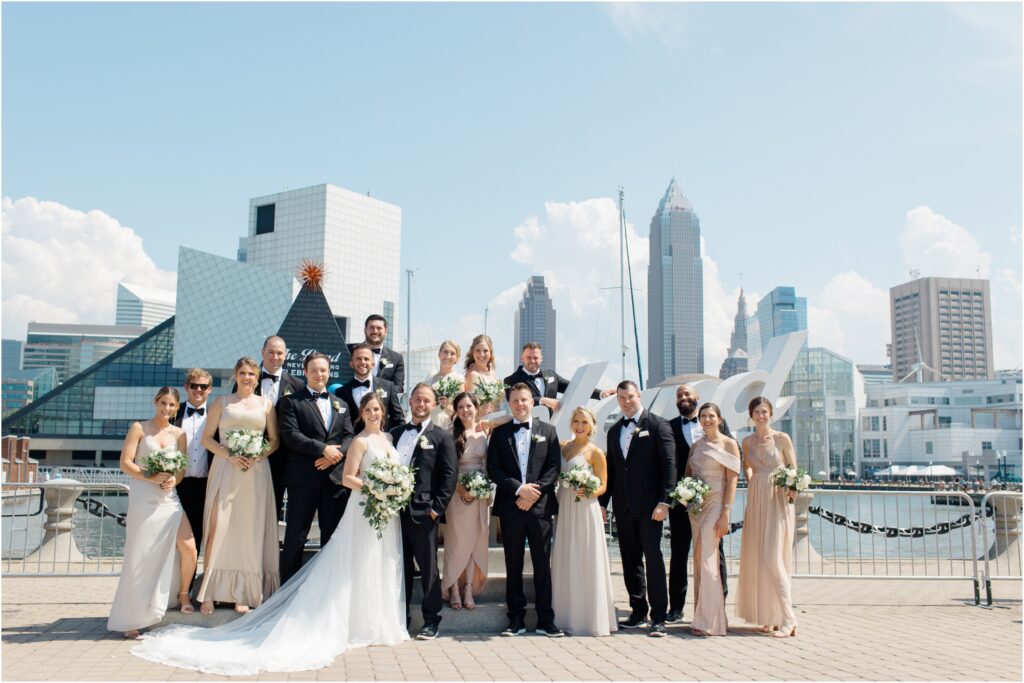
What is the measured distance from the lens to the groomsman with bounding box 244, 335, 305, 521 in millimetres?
7176

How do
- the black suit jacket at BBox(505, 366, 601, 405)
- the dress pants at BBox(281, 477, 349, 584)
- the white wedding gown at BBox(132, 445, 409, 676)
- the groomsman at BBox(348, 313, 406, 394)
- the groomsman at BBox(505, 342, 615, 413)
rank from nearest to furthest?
the white wedding gown at BBox(132, 445, 409, 676) < the dress pants at BBox(281, 477, 349, 584) < the groomsman at BBox(348, 313, 406, 394) < the groomsman at BBox(505, 342, 615, 413) < the black suit jacket at BBox(505, 366, 601, 405)

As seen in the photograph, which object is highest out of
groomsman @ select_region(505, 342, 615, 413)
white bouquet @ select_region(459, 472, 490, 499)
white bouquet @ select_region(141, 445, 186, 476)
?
groomsman @ select_region(505, 342, 615, 413)

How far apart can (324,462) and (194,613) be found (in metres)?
1.66

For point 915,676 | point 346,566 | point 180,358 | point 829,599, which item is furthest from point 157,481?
point 180,358

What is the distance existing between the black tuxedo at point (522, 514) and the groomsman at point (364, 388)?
4.08ft

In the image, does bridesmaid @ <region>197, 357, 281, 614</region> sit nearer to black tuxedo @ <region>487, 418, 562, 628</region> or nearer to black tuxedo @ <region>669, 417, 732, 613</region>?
black tuxedo @ <region>487, 418, 562, 628</region>

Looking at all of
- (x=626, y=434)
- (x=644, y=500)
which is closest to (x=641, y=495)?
(x=644, y=500)

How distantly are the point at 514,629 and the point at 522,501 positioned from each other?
42.8 inches

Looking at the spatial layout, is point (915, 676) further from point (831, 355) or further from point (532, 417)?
point (831, 355)

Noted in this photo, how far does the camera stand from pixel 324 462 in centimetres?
688

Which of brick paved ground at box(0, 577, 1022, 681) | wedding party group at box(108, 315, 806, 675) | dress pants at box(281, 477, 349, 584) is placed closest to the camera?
brick paved ground at box(0, 577, 1022, 681)

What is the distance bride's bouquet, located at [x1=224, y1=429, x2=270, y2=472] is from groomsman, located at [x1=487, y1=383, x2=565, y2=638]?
6.32 feet

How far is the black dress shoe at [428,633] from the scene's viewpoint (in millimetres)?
6668

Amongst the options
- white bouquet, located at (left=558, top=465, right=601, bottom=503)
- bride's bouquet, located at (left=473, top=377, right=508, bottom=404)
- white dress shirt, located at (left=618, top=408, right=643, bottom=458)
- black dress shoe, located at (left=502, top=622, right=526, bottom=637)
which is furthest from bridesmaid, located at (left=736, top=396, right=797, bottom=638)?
bride's bouquet, located at (left=473, top=377, right=508, bottom=404)
